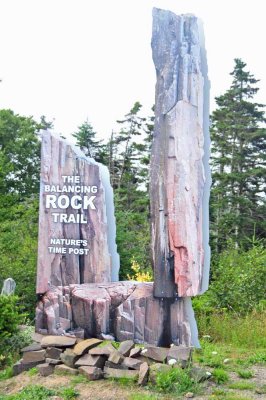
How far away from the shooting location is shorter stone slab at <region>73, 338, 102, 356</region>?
6.68 m

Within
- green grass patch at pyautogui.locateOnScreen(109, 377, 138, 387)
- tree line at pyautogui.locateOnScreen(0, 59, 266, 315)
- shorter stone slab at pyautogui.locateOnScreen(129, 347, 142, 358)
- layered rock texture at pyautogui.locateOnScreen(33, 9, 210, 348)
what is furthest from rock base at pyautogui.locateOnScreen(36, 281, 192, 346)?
tree line at pyautogui.locateOnScreen(0, 59, 266, 315)

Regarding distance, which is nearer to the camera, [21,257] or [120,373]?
[120,373]

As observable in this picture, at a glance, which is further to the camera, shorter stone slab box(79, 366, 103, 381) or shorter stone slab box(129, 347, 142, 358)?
shorter stone slab box(129, 347, 142, 358)

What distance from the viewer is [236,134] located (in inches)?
942

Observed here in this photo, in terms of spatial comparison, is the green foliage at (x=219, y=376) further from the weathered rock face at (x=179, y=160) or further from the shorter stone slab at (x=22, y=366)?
the shorter stone slab at (x=22, y=366)

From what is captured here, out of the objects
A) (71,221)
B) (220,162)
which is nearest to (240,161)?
(220,162)

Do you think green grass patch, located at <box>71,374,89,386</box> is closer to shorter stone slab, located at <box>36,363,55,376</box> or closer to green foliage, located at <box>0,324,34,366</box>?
shorter stone slab, located at <box>36,363,55,376</box>

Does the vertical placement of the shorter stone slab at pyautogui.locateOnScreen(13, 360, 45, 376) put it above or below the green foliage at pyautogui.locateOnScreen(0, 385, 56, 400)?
above

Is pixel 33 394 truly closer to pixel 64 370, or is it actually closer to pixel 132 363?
pixel 64 370

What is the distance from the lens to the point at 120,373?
6254mm

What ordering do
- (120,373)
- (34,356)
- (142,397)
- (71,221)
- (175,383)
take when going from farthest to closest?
(71,221) → (34,356) → (120,373) → (175,383) → (142,397)

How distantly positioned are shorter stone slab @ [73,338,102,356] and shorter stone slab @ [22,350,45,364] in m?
0.49

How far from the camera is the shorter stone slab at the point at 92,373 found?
20.6 feet

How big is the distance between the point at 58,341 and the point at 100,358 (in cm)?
77
